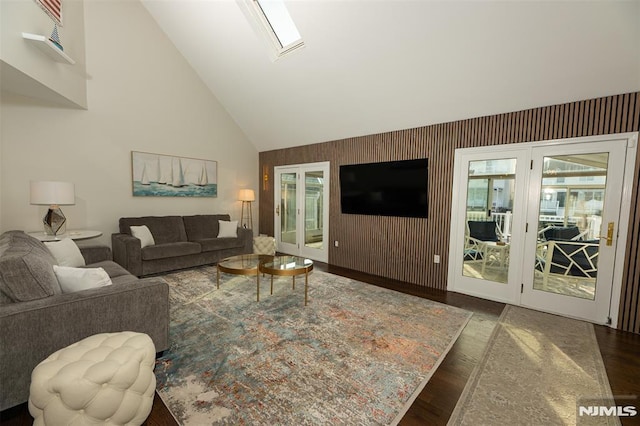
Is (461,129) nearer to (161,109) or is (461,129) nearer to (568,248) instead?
(568,248)

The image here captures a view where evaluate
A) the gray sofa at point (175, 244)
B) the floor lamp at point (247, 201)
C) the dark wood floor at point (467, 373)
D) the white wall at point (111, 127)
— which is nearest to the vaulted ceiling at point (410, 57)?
the white wall at point (111, 127)

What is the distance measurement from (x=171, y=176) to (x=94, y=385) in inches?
176

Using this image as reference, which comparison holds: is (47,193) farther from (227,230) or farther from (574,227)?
(574,227)

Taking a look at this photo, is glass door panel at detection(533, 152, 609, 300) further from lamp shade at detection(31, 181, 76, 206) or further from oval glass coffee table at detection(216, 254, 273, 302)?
lamp shade at detection(31, 181, 76, 206)

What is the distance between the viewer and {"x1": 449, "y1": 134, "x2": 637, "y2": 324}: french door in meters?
2.84

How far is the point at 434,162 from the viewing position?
3.99 m

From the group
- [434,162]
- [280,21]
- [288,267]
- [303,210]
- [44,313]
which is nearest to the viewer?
[44,313]

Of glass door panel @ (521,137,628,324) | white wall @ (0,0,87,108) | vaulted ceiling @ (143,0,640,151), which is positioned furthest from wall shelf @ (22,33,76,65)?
glass door panel @ (521,137,628,324)

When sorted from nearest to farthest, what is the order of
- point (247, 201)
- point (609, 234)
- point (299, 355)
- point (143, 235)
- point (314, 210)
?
point (299, 355) < point (609, 234) < point (143, 235) < point (314, 210) < point (247, 201)

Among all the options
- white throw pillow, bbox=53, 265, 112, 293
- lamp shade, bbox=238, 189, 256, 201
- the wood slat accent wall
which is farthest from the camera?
lamp shade, bbox=238, 189, 256, 201

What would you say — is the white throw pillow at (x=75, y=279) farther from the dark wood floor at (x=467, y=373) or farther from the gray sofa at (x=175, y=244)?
the gray sofa at (x=175, y=244)

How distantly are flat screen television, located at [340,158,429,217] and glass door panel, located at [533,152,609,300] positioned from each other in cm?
143

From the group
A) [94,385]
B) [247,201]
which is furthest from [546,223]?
[247,201]

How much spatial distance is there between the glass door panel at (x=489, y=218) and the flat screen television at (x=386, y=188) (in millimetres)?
648
